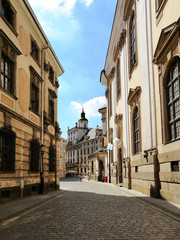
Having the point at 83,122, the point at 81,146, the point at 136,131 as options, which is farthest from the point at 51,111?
the point at 83,122

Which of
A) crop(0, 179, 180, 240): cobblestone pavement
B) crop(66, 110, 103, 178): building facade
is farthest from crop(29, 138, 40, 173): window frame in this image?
crop(66, 110, 103, 178): building facade

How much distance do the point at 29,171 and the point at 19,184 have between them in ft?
5.77

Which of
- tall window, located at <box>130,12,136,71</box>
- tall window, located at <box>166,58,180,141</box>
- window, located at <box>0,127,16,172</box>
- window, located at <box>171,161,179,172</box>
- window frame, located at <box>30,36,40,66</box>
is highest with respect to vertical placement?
tall window, located at <box>130,12,136,71</box>

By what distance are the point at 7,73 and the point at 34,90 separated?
15.6ft

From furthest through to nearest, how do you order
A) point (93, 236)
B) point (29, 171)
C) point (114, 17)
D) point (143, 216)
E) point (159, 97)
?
point (114, 17)
point (29, 171)
point (159, 97)
point (143, 216)
point (93, 236)

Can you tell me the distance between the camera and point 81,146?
12575 cm

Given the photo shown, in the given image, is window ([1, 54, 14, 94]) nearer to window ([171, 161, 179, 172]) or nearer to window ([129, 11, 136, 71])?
window ([171, 161, 179, 172])

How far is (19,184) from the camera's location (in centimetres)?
1491

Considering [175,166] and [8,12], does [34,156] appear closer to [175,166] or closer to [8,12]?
[8,12]

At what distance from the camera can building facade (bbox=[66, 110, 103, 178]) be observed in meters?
115

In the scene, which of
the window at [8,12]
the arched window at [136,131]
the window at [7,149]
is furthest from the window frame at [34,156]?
the arched window at [136,131]

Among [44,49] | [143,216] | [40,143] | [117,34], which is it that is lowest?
[143,216]

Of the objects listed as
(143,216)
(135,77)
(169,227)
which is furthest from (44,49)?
(169,227)

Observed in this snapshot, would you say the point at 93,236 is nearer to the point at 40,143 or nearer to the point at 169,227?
the point at 169,227
